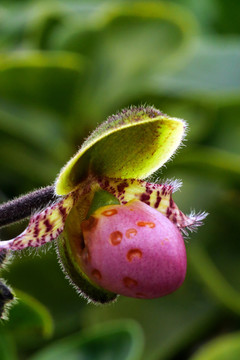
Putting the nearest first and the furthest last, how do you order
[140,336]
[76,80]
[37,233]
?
[37,233], [140,336], [76,80]

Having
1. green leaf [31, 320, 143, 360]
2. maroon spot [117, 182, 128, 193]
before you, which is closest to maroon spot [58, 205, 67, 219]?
maroon spot [117, 182, 128, 193]

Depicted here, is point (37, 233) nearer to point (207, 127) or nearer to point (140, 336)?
point (140, 336)

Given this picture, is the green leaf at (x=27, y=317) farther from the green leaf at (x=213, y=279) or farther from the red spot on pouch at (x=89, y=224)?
the green leaf at (x=213, y=279)

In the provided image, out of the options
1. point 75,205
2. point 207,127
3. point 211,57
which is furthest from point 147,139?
point 211,57

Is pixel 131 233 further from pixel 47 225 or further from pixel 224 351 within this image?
pixel 224 351

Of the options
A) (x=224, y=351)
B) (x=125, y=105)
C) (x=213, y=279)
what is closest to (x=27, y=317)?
(x=224, y=351)

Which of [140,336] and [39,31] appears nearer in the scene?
[140,336]
